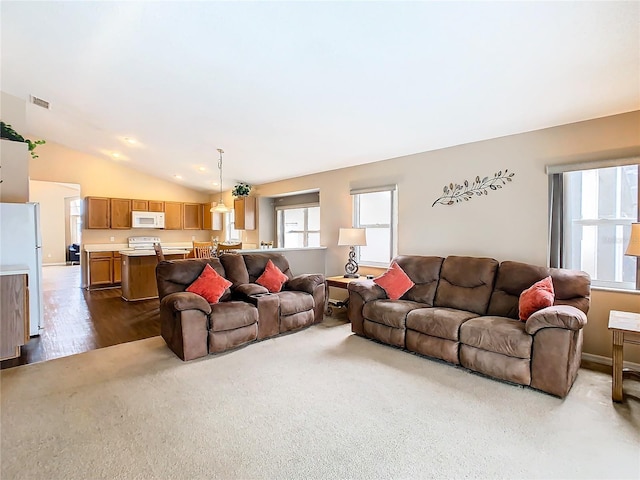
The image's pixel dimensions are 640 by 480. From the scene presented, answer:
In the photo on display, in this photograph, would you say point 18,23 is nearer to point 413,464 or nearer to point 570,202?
point 413,464

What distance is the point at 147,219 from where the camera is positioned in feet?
26.1

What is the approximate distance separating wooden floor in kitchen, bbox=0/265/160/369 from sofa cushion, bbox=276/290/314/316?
1701mm

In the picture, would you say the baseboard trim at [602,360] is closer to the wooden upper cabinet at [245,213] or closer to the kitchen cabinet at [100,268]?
the wooden upper cabinet at [245,213]

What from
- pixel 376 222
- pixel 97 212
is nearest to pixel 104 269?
pixel 97 212

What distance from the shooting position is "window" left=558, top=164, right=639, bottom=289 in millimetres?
3121

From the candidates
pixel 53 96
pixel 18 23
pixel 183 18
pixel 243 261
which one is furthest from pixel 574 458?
pixel 53 96

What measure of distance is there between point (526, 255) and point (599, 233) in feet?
2.20

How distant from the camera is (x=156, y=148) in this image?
603 centimetres

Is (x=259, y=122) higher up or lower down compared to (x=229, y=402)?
higher up

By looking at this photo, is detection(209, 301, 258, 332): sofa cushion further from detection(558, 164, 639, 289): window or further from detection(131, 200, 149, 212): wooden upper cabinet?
detection(131, 200, 149, 212): wooden upper cabinet

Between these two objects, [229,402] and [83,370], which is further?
[83,370]

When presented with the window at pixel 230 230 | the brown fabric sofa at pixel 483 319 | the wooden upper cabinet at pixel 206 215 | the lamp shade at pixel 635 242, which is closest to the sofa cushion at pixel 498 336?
the brown fabric sofa at pixel 483 319

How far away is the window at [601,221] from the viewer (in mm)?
3121

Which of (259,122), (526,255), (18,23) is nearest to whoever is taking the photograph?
(18,23)
